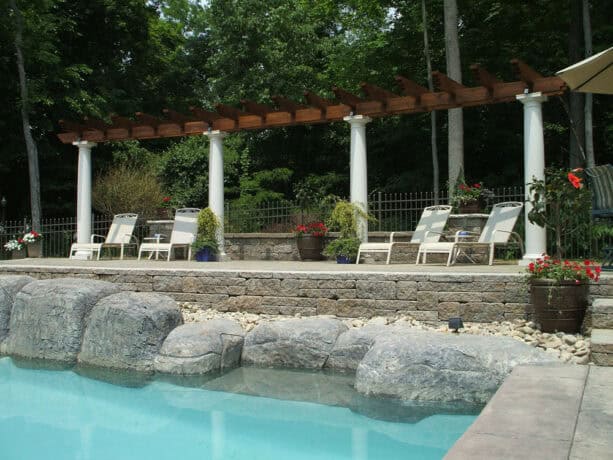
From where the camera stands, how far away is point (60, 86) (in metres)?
17.9

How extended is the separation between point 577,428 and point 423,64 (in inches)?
694

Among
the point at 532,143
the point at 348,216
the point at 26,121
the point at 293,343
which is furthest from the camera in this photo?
the point at 26,121

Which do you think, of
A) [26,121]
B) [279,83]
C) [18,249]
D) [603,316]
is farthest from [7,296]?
[279,83]

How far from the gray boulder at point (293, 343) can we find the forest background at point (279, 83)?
33.3 feet

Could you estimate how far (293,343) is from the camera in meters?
6.41

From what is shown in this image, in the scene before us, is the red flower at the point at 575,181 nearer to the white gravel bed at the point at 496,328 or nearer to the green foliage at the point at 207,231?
the white gravel bed at the point at 496,328

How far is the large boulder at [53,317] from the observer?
7.04 meters

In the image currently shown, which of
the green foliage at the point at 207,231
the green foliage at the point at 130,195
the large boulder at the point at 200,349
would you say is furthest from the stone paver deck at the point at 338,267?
the green foliage at the point at 130,195

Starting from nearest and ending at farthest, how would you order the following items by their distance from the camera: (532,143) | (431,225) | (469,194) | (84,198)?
(532,143) → (431,225) → (469,194) → (84,198)

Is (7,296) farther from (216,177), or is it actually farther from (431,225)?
(431,225)

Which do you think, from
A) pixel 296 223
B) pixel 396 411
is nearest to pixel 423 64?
pixel 296 223

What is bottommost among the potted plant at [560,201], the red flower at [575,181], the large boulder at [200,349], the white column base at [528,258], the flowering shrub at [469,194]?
the large boulder at [200,349]

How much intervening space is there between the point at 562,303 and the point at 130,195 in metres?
12.2

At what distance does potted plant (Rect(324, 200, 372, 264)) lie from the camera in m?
9.62
